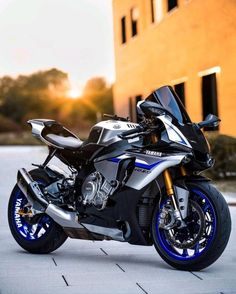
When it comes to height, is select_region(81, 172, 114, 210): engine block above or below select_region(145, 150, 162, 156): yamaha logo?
below

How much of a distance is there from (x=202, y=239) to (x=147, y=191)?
63cm

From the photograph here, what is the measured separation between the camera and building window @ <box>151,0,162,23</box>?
1034 inches

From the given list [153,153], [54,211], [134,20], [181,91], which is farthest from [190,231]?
[134,20]

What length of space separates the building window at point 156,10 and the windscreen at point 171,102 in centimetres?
2009

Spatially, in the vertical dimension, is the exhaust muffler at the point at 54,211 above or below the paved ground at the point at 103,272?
above

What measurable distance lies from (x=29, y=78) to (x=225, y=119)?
63.8 metres

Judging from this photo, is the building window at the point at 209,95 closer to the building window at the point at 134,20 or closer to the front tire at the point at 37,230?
the building window at the point at 134,20

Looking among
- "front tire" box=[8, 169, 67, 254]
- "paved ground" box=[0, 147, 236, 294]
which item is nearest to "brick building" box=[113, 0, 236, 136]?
"paved ground" box=[0, 147, 236, 294]

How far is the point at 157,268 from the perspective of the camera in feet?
21.0

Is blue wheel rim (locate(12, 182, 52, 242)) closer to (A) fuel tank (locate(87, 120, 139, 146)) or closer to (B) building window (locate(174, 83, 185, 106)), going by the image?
(A) fuel tank (locate(87, 120, 139, 146))

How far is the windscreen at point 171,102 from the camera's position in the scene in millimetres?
6320

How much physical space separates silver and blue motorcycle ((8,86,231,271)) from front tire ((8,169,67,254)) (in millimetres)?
11

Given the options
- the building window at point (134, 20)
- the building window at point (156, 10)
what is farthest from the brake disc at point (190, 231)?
the building window at point (134, 20)

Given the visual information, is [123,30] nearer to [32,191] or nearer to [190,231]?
[32,191]
